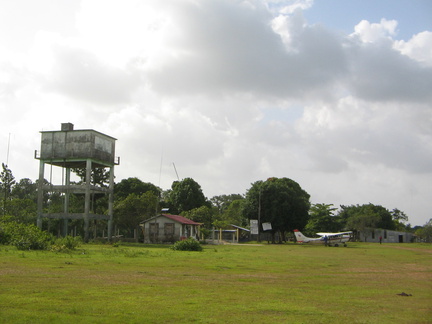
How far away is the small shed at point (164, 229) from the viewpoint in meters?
56.9

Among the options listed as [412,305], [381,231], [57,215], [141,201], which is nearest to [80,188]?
[57,215]

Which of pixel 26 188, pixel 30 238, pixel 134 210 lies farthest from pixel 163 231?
pixel 26 188

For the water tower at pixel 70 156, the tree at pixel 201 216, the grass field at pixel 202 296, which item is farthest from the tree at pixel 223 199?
the grass field at pixel 202 296

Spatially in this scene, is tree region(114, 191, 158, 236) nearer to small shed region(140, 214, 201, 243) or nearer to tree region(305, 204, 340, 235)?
small shed region(140, 214, 201, 243)

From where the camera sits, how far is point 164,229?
5741 cm

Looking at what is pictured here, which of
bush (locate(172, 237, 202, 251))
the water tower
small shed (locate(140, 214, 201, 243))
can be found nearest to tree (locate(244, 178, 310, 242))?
small shed (locate(140, 214, 201, 243))

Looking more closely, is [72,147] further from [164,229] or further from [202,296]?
[202,296]

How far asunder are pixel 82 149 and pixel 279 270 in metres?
34.7

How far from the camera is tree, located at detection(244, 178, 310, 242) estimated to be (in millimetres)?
68375

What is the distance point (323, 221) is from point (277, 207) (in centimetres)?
2015

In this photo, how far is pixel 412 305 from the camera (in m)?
12.2

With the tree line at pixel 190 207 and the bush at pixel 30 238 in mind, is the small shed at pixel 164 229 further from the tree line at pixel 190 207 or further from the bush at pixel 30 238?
the bush at pixel 30 238

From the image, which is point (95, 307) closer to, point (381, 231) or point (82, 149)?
point (82, 149)

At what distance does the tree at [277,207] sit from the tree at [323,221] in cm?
1613
